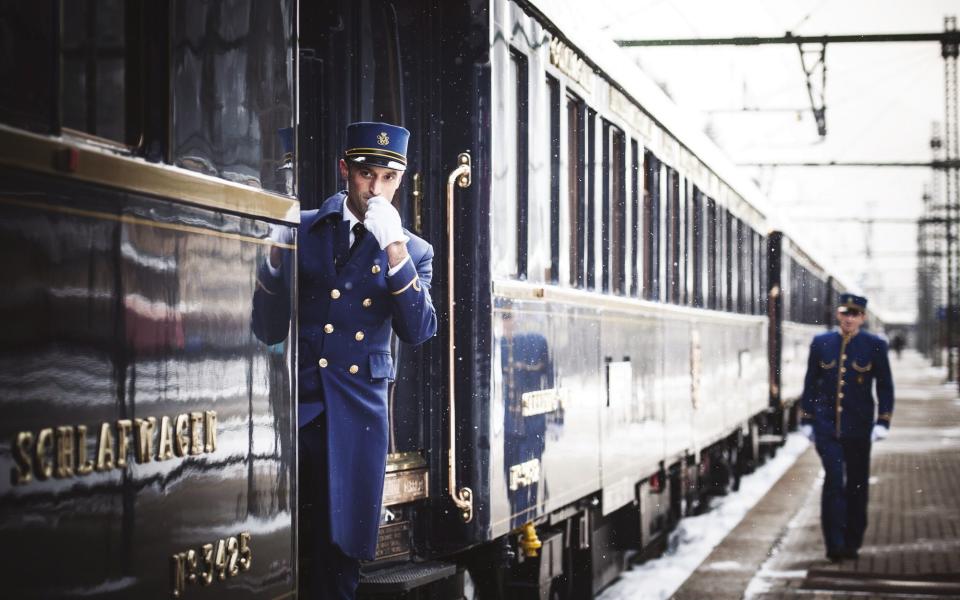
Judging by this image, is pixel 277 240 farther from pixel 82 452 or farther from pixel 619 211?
pixel 619 211

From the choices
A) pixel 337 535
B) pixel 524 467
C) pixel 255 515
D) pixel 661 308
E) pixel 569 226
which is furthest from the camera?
pixel 661 308

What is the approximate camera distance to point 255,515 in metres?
3.83

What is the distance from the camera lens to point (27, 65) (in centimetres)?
289

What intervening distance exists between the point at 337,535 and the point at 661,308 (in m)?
5.63

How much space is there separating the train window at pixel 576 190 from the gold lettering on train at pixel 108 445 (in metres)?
3.88

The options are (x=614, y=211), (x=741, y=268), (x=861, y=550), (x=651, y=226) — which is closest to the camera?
(x=614, y=211)

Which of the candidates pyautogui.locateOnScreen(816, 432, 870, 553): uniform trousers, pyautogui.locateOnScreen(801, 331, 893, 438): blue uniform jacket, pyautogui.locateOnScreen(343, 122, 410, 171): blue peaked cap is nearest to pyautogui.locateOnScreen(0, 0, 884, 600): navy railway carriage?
pyautogui.locateOnScreen(343, 122, 410, 171): blue peaked cap

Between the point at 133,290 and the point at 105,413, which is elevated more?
the point at 133,290

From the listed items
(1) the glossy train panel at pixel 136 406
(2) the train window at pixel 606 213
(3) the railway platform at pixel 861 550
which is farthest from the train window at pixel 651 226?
(1) the glossy train panel at pixel 136 406

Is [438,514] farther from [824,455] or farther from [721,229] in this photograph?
[721,229]

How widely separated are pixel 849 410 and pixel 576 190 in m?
4.01

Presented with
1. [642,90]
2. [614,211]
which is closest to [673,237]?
[642,90]

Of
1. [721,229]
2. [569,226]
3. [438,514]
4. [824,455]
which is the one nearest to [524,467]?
[438,514]

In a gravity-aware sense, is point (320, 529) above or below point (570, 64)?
below
